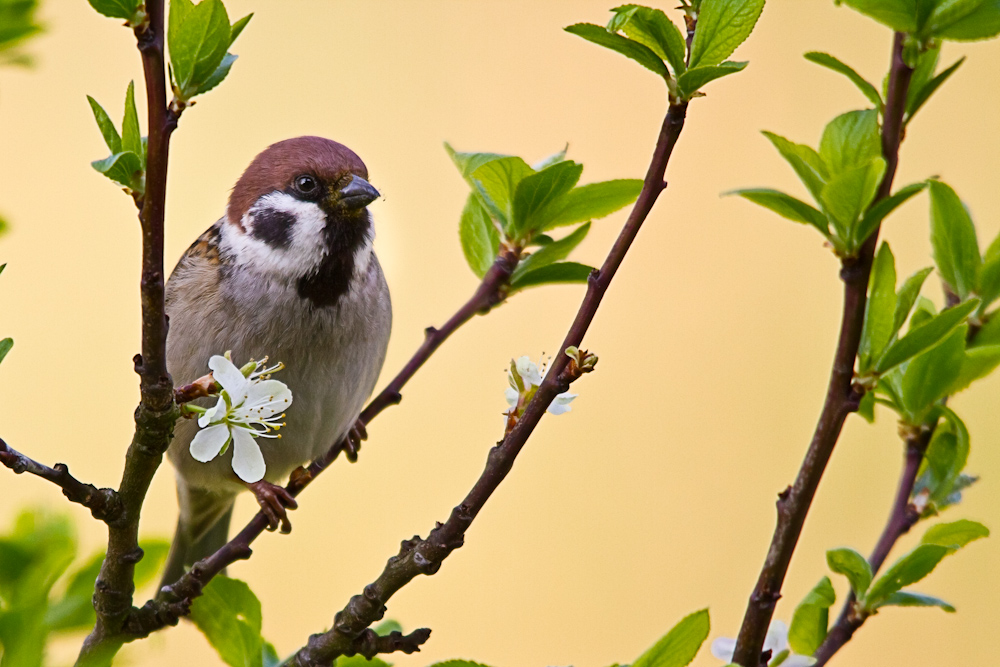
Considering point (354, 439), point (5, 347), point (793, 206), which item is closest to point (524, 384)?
point (793, 206)

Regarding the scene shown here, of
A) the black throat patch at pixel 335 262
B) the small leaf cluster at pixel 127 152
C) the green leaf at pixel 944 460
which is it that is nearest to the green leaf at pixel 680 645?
the green leaf at pixel 944 460

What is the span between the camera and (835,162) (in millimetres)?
634

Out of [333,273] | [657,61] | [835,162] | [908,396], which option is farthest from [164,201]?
[333,273]

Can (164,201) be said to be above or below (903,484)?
above

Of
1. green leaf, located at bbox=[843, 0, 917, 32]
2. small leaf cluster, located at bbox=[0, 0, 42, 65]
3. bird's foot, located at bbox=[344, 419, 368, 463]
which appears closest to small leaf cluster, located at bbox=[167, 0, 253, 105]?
small leaf cluster, located at bbox=[0, 0, 42, 65]

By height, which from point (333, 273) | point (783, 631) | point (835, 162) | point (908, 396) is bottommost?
point (783, 631)

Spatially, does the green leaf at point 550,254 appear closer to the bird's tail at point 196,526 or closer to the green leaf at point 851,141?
the green leaf at point 851,141

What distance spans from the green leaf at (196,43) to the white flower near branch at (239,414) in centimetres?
18

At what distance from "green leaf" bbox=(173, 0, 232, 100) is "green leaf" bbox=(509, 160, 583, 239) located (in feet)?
0.82

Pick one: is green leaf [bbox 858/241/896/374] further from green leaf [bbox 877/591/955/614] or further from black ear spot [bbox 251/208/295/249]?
black ear spot [bbox 251/208/295/249]

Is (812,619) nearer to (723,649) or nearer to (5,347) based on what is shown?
(723,649)

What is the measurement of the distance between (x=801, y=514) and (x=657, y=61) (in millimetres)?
282

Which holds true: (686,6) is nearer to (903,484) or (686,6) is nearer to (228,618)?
(903,484)

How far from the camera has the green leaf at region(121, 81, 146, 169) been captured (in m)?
0.56
